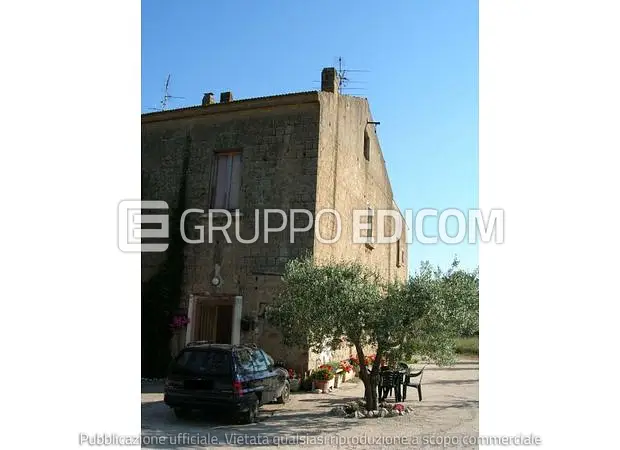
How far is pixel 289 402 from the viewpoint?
10.3 metres

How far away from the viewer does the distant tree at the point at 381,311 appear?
8.48 m

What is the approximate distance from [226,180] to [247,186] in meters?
0.80

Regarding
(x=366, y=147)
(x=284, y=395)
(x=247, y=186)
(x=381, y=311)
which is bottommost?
(x=284, y=395)

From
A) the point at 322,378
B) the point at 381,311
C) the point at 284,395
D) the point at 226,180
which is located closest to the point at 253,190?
the point at 226,180

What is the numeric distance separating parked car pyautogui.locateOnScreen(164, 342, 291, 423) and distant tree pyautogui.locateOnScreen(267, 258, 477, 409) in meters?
1.30

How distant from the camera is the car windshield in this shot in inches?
320

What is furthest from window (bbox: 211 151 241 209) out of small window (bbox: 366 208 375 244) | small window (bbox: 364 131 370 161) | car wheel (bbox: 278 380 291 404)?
small window (bbox: 366 208 375 244)

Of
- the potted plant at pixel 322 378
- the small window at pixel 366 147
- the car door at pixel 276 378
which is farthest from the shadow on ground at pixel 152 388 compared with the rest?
the small window at pixel 366 147

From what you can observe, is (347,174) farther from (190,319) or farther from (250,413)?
(250,413)

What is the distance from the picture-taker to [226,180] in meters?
13.3

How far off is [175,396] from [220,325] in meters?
5.16

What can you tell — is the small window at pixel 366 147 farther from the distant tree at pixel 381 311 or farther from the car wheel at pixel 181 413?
the car wheel at pixel 181 413

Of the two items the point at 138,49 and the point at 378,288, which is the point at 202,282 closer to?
the point at 378,288

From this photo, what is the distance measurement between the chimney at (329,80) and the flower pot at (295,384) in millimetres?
7510
